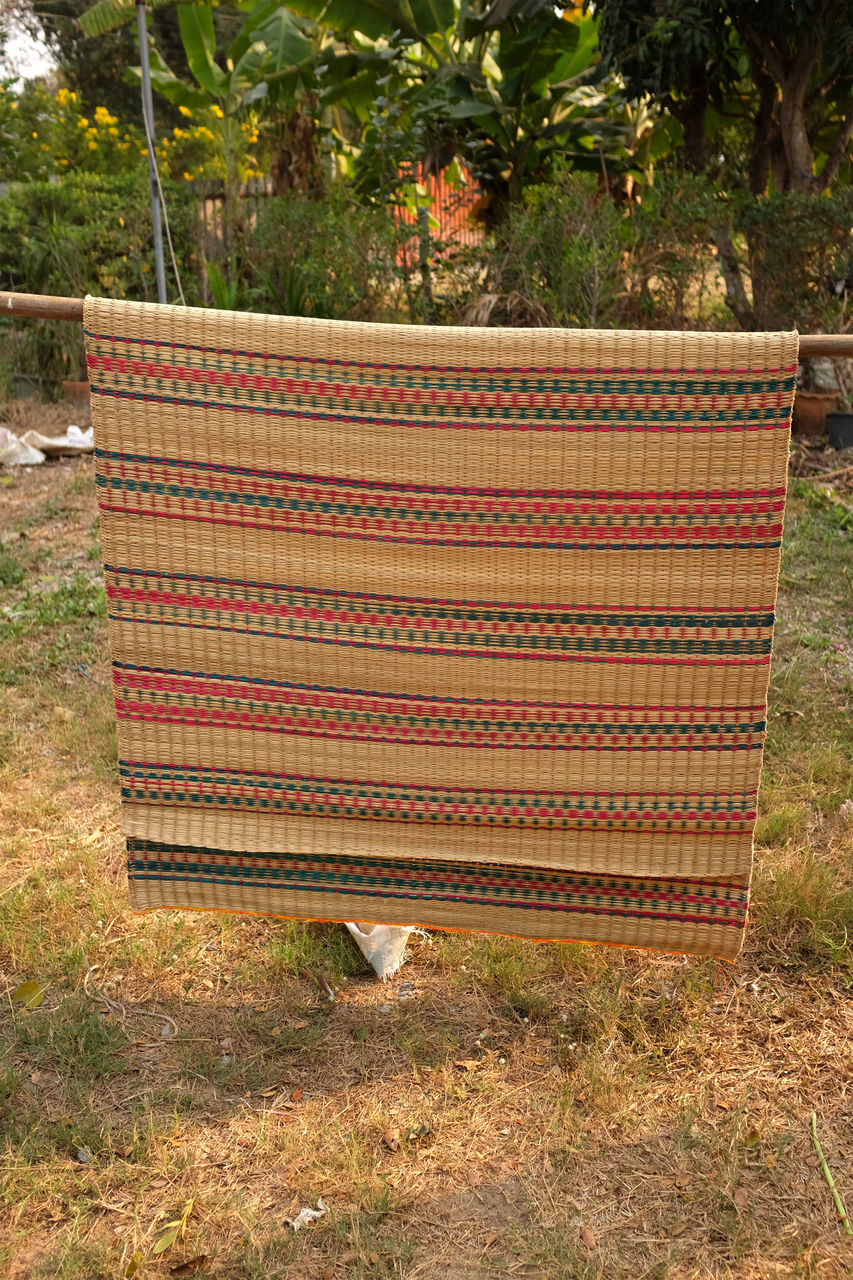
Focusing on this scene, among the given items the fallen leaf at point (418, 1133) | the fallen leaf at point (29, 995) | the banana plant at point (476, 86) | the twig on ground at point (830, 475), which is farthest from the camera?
the banana plant at point (476, 86)

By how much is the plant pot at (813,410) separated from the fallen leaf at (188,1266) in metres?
5.59

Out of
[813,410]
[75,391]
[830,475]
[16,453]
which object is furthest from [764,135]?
[16,453]

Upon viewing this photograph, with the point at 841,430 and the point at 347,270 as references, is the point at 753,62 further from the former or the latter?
the point at 347,270

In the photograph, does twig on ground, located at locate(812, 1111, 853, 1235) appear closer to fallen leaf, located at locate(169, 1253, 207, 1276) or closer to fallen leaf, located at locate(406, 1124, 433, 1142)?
fallen leaf, located at locate(406, 1124, 433, 1142)

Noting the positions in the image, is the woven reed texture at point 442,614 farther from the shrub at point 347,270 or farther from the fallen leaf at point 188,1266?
the shrub at point 347,270

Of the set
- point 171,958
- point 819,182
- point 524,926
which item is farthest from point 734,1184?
point 819,182

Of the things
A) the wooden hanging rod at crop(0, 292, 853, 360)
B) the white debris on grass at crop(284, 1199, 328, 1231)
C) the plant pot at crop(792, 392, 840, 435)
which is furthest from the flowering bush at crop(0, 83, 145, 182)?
the white debris on grass at crop(284, 1199, 328, 1231)

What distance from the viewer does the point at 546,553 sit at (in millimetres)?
1640

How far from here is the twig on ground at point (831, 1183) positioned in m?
1.68

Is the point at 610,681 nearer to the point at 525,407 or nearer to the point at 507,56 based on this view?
the point at 525,407

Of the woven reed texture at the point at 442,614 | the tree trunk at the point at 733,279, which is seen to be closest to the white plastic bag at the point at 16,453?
the tree trunk at the point at 733,279

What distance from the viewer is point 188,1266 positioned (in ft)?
5.30

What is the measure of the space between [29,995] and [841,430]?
17.0 ft

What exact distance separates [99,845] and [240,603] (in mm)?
1263
